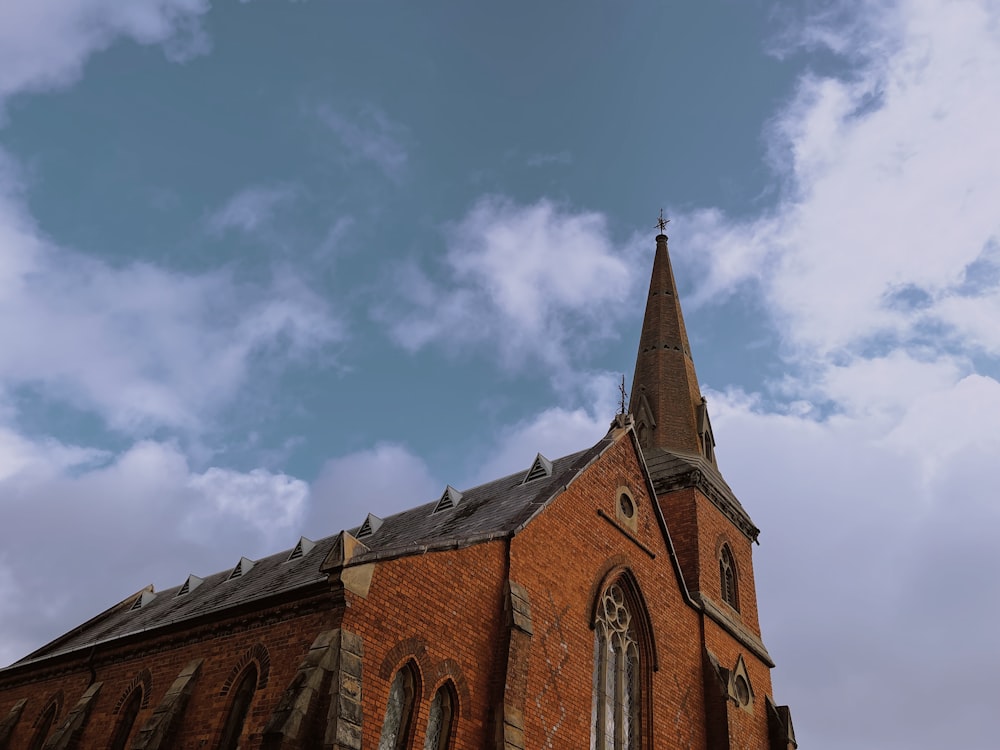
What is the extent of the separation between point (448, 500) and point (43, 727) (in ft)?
37.5

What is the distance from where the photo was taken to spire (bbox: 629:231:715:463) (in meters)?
27.9

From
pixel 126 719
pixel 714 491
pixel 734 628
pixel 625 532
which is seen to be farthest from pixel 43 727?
pixel 714 491

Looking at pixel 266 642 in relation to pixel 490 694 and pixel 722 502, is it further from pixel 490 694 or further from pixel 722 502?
pixel 722 502

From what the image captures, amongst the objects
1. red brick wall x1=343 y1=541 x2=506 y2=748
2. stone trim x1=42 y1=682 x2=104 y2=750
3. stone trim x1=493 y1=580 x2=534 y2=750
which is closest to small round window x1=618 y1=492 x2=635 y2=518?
stone trim x1=493 y1=580 x2=534 y2=750

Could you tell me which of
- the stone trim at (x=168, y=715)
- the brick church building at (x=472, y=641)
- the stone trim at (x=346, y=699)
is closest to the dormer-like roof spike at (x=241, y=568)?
the brick church building at (x=472, y=641)

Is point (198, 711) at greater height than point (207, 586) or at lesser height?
lesser

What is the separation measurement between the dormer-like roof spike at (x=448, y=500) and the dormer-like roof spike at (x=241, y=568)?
7152 millimetres

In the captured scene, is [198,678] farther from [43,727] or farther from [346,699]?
[43,727]

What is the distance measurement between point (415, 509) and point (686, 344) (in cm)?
1411

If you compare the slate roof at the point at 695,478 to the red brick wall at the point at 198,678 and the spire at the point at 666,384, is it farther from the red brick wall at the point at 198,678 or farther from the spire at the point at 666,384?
the red brick wall at the point at 198,678

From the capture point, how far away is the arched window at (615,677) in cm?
1672

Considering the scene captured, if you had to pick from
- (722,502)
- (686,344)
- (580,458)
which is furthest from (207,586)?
(686,344)

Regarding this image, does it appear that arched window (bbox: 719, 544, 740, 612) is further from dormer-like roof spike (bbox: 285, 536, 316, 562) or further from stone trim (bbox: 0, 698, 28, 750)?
stone trim (bbox: 0, 698, 28, 750)

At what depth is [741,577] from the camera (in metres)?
25.8
